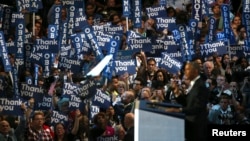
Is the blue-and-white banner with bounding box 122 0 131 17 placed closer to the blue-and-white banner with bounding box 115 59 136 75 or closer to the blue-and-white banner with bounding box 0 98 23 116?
the blue-and-white banner with bounding box 115 59 136 75

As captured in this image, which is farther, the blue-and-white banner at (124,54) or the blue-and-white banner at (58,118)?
the blue-and-white banner at (124,54)

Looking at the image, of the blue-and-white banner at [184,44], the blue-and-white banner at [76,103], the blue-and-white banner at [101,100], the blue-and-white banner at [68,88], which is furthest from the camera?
the blue-and-white banner at [184,44]

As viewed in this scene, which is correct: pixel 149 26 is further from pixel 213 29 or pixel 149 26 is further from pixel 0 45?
pixel 0 45

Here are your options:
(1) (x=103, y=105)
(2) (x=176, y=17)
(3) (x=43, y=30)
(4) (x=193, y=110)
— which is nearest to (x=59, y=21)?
(3) (x=43, y=30)

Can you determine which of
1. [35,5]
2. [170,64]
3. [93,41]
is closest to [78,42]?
[93,41]

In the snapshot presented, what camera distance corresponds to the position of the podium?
759cm

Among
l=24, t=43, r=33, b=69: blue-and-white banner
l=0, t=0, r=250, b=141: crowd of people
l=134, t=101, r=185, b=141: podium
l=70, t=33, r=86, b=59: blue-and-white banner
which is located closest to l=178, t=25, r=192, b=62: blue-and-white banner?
l=0, t=0, r=250, b=141: crowd of people

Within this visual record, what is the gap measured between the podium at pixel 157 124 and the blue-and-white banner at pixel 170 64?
24.7 ft

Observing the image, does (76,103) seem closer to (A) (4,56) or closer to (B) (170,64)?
(B) (170,64)

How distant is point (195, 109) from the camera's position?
8.90 metres

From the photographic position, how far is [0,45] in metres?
16.0

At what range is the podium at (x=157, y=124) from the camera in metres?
7.59

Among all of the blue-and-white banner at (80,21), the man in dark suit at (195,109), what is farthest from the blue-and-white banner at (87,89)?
the man in dark suit at (195,109)

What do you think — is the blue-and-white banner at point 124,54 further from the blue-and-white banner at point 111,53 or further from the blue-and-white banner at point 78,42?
the blue-and-white banner at point 78,42
